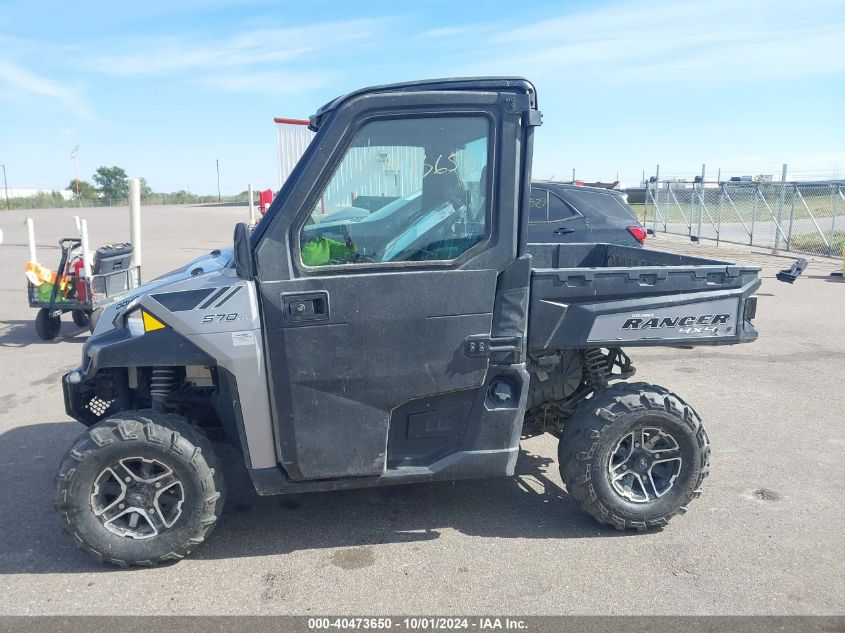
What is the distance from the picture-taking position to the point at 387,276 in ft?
11.1

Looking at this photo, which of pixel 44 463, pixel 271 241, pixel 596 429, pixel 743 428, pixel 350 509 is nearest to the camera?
pixel 271 241

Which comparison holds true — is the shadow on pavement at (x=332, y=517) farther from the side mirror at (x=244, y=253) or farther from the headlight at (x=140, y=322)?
the side mirror at (x=244, y=253)

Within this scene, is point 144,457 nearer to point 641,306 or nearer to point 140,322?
point 140,322

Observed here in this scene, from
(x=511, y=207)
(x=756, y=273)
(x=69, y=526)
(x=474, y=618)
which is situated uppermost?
(x=511, y=207)

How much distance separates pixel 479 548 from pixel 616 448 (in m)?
0.94

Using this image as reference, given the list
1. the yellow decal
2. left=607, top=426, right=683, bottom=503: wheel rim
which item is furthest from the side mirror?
left=607, top=426, right=683, bottom=503: wheel rim

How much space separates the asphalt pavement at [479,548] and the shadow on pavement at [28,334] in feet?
10.9

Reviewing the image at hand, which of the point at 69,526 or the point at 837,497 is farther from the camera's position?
the point at 837,497

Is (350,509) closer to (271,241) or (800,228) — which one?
(271,241)

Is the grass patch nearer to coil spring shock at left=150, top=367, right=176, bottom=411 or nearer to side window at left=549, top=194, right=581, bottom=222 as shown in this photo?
side window at left=549, top=194, right=581, bottom=222

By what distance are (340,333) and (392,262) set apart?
44 cm

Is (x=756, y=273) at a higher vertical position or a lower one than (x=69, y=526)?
higher

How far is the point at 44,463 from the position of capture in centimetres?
480

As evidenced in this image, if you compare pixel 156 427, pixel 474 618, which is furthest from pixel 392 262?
pixel 474 618
